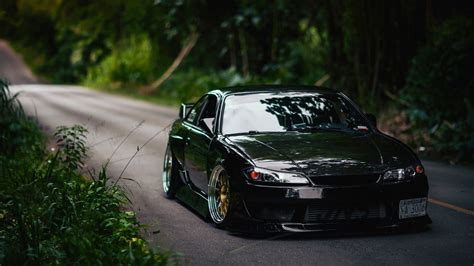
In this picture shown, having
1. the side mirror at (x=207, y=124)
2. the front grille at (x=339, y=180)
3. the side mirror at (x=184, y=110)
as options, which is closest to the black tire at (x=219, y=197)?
the side mirror at (x=207, y=124)

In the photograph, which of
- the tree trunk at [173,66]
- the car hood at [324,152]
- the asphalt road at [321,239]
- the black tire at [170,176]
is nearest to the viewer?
the asphalt road at [321,239]

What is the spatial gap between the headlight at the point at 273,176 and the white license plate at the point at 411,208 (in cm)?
95

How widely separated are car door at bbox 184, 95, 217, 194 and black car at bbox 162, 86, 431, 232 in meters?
0.02

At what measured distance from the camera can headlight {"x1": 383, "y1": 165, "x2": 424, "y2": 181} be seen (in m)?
8.01

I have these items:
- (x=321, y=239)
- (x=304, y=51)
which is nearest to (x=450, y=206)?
(x=321, y=239)

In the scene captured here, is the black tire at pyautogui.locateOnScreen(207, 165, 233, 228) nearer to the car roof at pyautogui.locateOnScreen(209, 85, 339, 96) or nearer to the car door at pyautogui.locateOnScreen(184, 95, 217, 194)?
the car door at pyautogui.locateOnScreen(184, 95, 217, 194)

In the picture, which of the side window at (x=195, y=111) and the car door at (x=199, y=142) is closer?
the car door at (x=199, y=142)

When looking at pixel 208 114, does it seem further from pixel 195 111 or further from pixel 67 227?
pixel 67 227

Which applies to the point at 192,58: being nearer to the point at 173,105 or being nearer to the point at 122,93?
the point at 122,93

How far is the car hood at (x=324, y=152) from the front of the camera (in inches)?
315

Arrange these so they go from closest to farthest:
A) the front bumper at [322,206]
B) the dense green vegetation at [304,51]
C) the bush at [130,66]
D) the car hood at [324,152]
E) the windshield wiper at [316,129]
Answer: the front bumper at [322,206] → the car hood at [324,152] → the windshield wiper at [316,129] → the dense green vegetation at [304,51] → the bush at [130,66]

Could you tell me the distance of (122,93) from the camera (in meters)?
40.7

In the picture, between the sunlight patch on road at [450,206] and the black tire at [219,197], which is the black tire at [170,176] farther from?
the sunlight patch on road at [450,206]

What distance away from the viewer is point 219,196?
8.71 m
